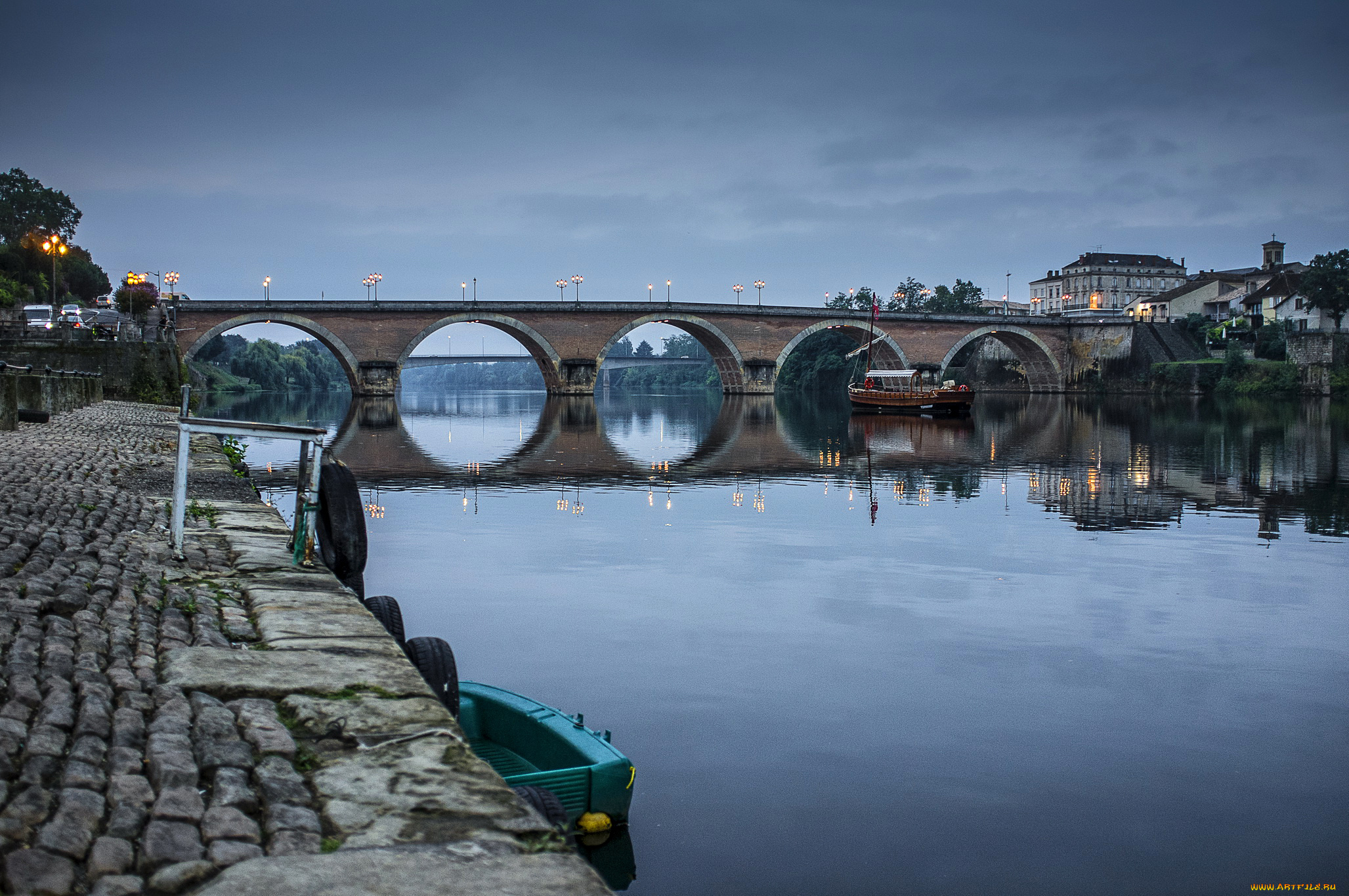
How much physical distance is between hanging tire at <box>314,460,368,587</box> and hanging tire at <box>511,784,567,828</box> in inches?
153

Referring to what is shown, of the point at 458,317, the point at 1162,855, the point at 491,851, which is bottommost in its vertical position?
the point at 1162,855

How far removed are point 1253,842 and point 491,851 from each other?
12.7 feet

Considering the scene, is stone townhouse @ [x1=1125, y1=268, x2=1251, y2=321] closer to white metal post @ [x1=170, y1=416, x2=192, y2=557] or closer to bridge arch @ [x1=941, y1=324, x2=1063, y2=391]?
bridge arch @ [x1=941, y1=324, x2=1063, y2=391]

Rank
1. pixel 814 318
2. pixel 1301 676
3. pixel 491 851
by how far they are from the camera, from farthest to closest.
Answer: pixel 814 318 < pixel 1301 676 < pixel 491 851

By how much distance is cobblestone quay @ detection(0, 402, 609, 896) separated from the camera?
10.3 ft

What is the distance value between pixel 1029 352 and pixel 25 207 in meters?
74.5

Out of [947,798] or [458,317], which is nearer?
[947,798]

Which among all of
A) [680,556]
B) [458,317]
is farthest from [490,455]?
[458,317]

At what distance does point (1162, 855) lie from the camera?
5.16 m

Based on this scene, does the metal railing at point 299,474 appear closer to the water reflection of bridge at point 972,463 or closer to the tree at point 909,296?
the water reflection of bridge at point 972,463

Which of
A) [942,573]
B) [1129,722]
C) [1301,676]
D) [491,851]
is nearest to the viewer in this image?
[491,851]

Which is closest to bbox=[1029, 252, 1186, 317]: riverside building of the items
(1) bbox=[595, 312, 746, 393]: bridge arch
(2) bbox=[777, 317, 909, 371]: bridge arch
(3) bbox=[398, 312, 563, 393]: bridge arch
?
(2) bbox=[777, 317, 909, 371]: bridge arch

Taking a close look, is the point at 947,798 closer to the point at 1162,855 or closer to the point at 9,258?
the point at 1162,855

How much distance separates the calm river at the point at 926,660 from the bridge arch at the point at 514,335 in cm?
4364
